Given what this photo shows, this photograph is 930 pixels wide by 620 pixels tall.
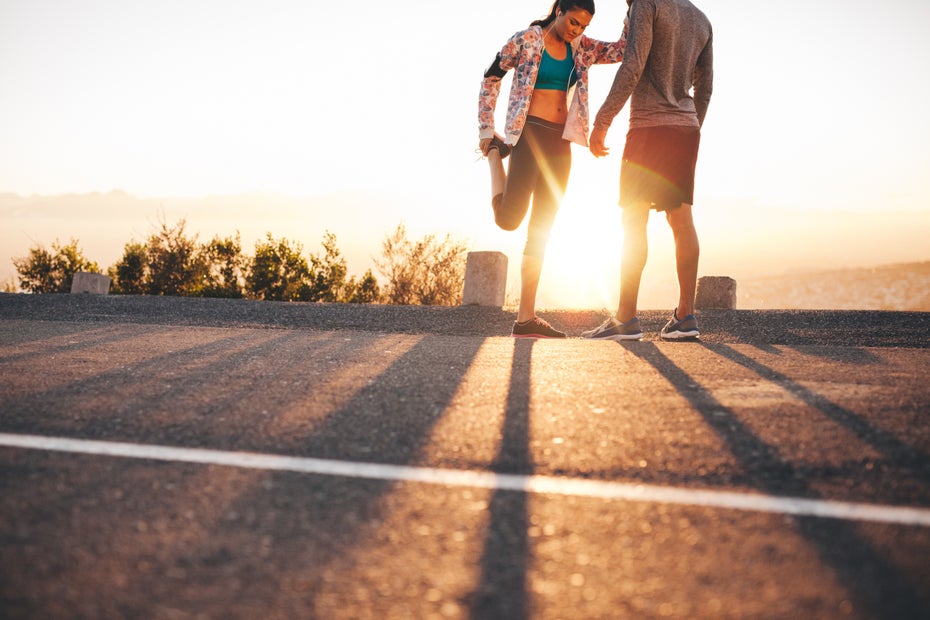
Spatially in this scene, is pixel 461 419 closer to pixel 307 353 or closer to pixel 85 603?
pixel 85 603

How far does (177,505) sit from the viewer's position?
175cm

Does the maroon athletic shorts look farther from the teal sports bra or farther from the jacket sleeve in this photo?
the jacket sleeve

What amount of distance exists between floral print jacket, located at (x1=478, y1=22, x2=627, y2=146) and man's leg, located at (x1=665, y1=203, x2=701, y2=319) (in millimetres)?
928

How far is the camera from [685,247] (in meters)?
4.78

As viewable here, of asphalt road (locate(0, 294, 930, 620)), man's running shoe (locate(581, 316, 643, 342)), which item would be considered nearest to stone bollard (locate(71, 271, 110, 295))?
asphalt road (locate(0, 294, 930, 620))

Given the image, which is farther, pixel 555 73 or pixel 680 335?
pixel 555 73

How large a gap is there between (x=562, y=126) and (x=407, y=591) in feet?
14.4

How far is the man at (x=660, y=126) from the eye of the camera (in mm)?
4609

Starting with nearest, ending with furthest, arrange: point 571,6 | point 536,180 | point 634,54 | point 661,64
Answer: point 634,54 → point 661,64 → point 571,6 → point 536,180

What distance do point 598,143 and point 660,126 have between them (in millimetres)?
442

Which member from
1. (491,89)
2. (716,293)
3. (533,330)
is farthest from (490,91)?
(716,293)

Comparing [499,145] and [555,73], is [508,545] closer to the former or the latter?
[499,145]

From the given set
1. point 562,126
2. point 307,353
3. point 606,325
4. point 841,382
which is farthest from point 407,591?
point 562,126

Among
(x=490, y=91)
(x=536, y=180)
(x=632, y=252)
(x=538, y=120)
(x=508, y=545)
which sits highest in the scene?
(x=490, y=91)
